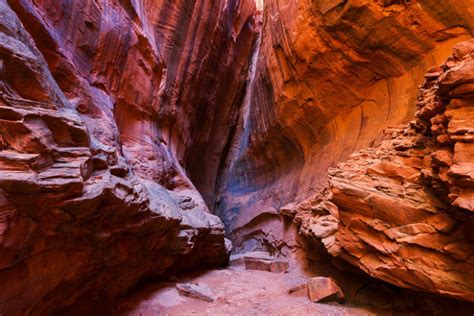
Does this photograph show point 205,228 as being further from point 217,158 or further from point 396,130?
point 217,158

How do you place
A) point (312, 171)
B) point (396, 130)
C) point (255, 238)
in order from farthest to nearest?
1. point (255, 238)
2. point (312, 171)
3. point (396, 130)

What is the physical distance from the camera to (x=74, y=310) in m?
4.89

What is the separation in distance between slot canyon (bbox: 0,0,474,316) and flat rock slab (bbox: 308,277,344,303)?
29 millimetres

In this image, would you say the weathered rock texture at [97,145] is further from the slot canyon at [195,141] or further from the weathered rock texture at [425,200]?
the weathered rock texture at [425,200]

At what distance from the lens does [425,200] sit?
4488 millimetres

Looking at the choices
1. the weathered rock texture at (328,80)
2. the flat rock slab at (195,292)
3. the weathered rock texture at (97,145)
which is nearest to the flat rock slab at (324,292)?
the flat rock slab at (195,292)

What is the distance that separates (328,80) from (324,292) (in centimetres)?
778

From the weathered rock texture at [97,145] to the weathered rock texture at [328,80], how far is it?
3960 millimetres

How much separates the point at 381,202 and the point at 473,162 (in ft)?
5.23

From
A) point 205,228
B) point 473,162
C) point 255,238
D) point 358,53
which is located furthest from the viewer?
point 255,238

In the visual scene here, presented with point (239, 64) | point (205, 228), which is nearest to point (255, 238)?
point (205, 228)

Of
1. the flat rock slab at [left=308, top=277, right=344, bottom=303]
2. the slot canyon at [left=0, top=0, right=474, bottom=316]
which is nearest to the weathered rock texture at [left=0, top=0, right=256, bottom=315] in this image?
the slot canyon at [left=0, top=0, right=474, bottom=316]

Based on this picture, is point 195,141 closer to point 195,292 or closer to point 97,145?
point 195,292

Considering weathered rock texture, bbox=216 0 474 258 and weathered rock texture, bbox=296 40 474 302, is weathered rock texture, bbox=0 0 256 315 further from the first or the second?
weathered rock texture, bbox=296 40 474 302
